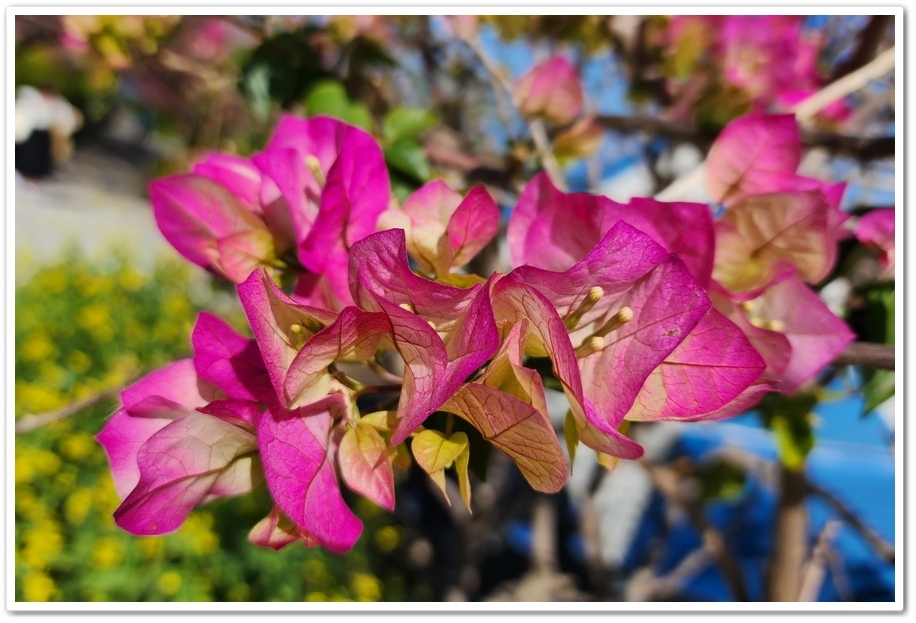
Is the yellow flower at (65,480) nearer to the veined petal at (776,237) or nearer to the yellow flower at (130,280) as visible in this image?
the yellow flower at (130,280)

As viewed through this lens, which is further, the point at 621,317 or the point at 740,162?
the point at 740,162

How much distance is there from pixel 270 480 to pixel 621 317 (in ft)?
0.48

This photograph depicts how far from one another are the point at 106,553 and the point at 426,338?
4.02 feet

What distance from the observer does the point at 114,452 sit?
0.86 ft

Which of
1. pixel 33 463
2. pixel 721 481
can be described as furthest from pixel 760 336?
pixel 33 463

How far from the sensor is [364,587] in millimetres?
1453

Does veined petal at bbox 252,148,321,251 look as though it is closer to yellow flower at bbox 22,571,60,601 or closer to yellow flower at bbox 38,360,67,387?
yellow flower at bbox 22,571,60,601

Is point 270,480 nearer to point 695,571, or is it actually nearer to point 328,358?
point 328,358

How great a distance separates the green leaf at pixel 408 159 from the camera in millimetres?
519

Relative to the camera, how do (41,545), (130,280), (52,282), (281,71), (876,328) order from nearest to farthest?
(876,328)
(281,71)
(41,545)
(52,282)
(130,280)

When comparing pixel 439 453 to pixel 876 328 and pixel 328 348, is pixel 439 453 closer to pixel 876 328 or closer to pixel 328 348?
pixel 328 348
